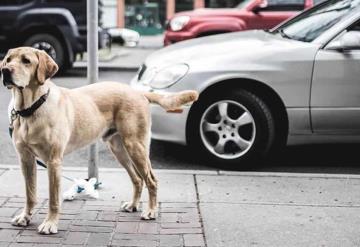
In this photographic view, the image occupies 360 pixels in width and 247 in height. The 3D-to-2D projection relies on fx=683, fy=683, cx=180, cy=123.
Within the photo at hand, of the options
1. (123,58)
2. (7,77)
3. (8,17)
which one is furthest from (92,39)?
(123,58)

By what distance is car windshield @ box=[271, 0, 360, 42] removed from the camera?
660 centimetres

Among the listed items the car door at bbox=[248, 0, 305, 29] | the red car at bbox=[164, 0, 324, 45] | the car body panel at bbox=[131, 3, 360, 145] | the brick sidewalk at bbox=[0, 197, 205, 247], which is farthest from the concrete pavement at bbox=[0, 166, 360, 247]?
the car door at bbox=[248, 0, 305, 29]

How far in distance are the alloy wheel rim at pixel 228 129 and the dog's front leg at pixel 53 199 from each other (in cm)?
213

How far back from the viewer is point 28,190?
473 centimetres

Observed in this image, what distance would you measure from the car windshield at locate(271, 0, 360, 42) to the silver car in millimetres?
91

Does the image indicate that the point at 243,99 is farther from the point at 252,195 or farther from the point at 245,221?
the point at 245,221

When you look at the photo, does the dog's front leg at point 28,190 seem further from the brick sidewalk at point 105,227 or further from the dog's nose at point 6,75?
the dog's nose at point 6,75

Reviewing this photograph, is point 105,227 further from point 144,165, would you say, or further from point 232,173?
point 232,173

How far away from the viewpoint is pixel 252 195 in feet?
18.1

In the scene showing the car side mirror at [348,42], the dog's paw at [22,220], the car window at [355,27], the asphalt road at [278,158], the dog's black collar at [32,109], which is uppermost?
the car window at [355,27]

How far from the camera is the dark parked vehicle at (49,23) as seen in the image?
1248 cm

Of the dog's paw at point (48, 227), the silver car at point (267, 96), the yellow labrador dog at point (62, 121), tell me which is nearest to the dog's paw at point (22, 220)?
the yellow labrador dog at point (62, 121)

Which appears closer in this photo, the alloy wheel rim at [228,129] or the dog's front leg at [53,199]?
the dog's front leg at [53,199]

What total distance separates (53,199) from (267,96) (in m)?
2.60
